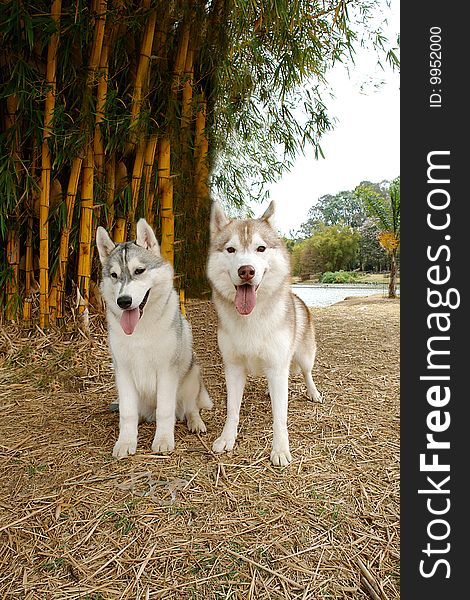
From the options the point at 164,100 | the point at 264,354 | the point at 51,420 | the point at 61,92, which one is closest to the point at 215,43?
the point at 164,100

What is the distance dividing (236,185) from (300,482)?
2.45 meters

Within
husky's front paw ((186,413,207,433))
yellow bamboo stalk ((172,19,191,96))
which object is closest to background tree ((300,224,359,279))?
yellow bamboo stalk ((172,19,191,96))

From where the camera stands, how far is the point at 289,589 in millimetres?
1334

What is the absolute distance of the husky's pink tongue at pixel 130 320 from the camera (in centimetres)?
180

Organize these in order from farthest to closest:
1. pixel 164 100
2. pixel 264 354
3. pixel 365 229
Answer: pixel 365 229
pixel 164 100
pixel 264 354

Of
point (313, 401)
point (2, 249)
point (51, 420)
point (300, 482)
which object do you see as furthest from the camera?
point (2, 249)

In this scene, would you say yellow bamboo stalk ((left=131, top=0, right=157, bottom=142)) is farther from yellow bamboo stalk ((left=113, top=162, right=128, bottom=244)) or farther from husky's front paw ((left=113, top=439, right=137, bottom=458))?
husky's front paw ((left=113, top=439, right=137, bottom=458))

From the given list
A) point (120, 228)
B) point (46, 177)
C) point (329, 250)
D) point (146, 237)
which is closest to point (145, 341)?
point (146, 237)

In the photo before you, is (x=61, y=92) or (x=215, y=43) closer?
(x=61, y=92)

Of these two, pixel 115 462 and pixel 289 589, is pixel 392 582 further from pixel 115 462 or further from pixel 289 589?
pixel 115 462

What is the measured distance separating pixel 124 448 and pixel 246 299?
0.72 metres

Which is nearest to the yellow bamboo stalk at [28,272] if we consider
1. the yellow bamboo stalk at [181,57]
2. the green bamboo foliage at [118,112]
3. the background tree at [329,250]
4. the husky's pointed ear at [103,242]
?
the green bamboo foliage at [118,112]

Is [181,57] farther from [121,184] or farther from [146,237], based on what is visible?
[146,237]

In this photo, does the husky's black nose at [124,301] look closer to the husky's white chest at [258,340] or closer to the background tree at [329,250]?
the husky's white chest at [258,340]
